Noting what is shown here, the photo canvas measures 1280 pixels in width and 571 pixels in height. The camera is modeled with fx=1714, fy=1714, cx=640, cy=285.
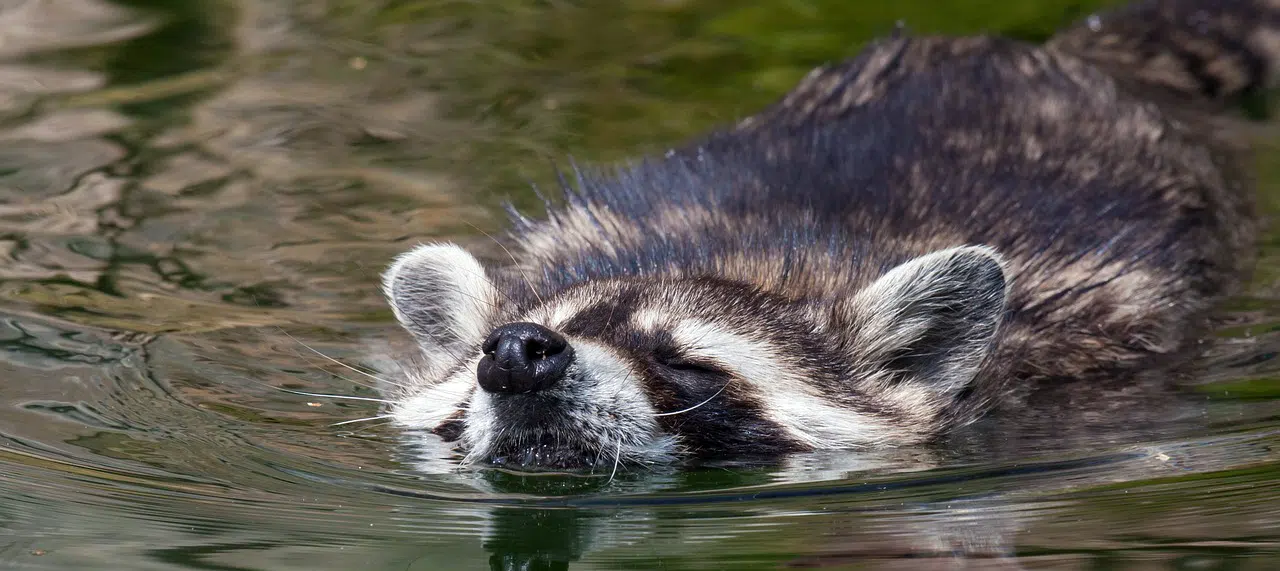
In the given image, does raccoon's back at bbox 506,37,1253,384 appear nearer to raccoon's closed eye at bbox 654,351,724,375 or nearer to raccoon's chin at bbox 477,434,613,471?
raccoon's closed eye at bbox 654,351,724,375

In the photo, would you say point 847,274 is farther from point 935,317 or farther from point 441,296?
point 441,296

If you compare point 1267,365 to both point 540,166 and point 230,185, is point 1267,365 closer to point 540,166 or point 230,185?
point 540,166

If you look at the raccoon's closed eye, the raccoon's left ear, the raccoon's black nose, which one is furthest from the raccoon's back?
the raccoon's black nose

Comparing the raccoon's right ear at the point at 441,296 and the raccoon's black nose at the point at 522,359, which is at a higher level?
the raccoon's black nose at the point at 522,359

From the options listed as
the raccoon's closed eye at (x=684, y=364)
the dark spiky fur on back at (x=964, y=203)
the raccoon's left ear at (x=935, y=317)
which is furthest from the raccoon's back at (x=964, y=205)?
the raccoon's closed eye at (x=684, y=364)

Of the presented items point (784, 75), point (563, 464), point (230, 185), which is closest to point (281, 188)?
point (230, 185)

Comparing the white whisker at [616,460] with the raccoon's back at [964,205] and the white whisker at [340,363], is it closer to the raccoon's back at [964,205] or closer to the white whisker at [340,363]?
the raccoon's back at [964,205]
